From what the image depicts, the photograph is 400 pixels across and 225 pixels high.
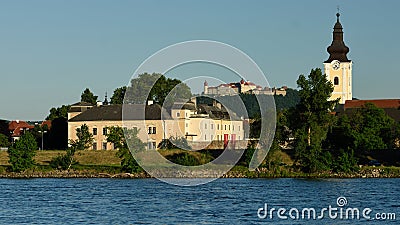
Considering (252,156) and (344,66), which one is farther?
(344,66)

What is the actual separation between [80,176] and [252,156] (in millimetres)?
13605

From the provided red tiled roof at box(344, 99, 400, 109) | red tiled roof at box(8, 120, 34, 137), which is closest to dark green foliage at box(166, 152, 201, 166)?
red tiled roof at box(344, 99, 400, 109)

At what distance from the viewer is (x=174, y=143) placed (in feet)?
294

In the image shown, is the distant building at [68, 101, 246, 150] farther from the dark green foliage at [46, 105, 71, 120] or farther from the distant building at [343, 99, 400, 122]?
the distant building at [343, 99, 400, 122]

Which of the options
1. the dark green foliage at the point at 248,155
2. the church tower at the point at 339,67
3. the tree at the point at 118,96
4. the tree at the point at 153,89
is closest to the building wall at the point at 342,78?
the church tower at the point at 339,67

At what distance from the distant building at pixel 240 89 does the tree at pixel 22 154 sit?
48.7 feet

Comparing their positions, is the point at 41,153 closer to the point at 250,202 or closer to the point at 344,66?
the point at 250,202

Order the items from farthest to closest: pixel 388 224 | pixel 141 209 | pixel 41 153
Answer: pixel 41 153
pixel 141 209
pixel 388 224

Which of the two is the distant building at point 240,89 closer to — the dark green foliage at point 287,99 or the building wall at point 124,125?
the dark green foliage at point 287,99

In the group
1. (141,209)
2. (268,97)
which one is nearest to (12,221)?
(141,209)

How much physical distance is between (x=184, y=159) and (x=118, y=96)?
39.5m

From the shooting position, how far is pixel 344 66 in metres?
122

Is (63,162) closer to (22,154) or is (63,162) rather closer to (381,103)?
(22,154)

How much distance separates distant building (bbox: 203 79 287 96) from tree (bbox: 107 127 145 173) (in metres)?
7.33
